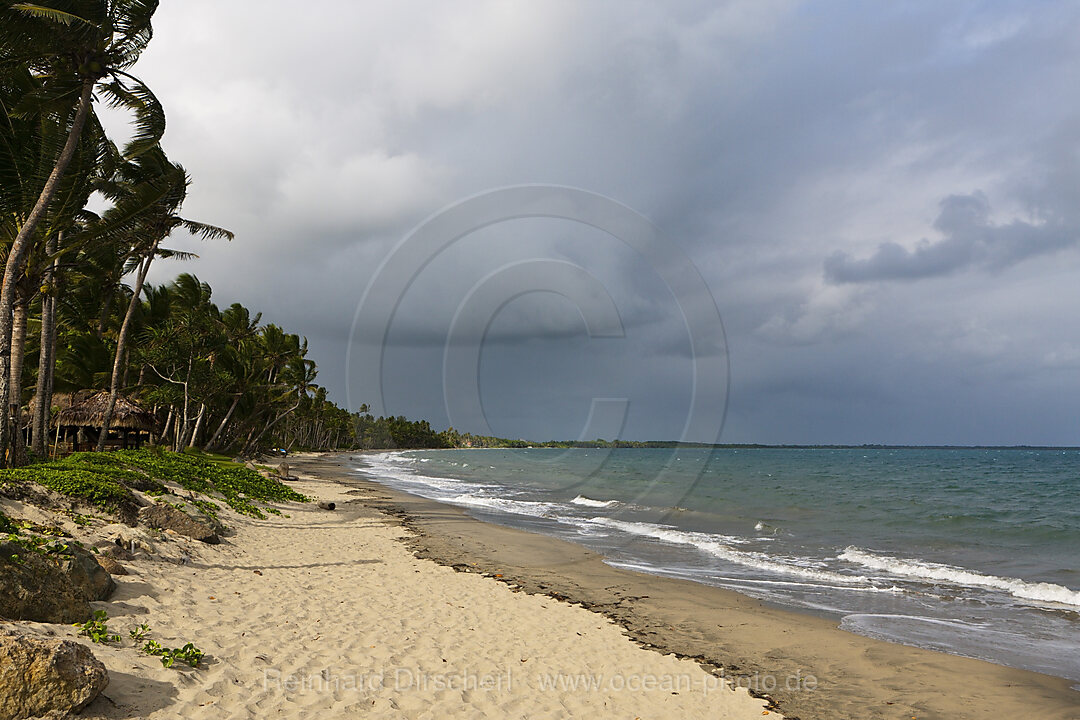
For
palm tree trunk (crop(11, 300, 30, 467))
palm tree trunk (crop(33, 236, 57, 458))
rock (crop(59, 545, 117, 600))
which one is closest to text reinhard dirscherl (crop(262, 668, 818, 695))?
rock (crop(59, 545, 117, 600))

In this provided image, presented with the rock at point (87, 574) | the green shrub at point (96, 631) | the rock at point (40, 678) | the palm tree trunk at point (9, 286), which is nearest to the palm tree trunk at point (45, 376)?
the palm tree trunk at point (9, 286)

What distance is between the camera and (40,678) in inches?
159

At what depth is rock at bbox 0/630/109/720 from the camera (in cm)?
396

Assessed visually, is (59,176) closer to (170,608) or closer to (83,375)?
(170,608)

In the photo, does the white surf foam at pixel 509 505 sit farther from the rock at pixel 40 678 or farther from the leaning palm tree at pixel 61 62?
the rock at pixel 40 678

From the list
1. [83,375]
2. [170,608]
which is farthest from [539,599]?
[83,375]

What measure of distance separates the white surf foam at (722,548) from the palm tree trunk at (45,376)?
1864 centimetres

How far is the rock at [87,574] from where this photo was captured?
6160mm

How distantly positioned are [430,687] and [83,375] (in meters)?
36.5

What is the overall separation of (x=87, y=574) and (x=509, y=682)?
477 centimetres

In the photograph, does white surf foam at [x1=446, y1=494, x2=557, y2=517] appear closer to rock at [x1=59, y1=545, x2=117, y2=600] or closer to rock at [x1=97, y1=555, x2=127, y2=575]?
rock at [x1=97, y1=555, x2=127, y2=575]

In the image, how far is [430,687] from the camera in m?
6.14

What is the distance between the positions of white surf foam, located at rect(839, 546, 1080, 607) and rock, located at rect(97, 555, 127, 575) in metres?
16.8

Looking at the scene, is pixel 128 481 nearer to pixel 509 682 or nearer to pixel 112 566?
pixel 112 566
